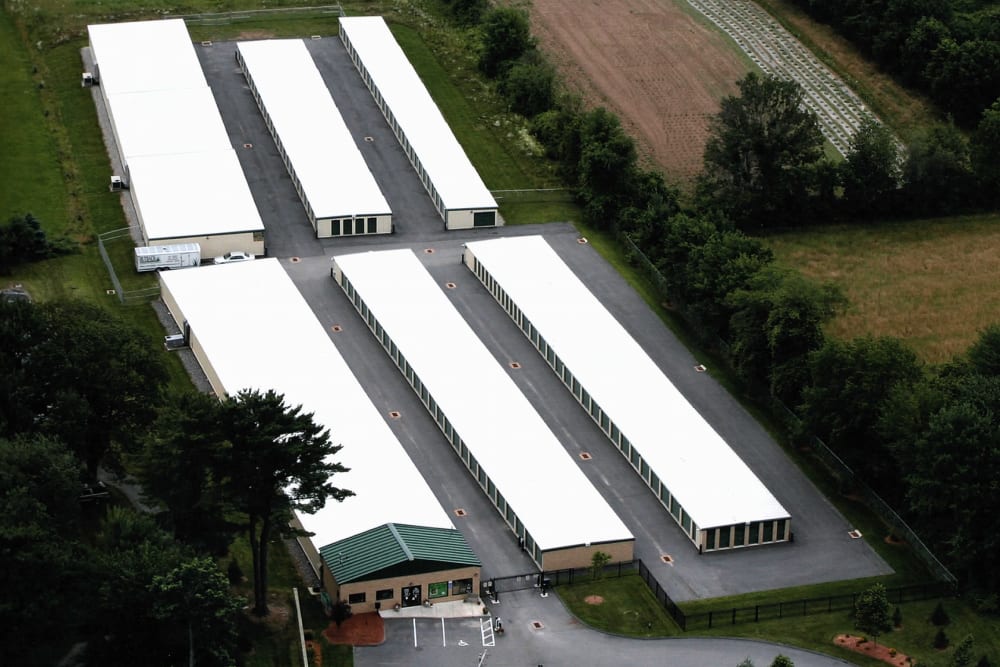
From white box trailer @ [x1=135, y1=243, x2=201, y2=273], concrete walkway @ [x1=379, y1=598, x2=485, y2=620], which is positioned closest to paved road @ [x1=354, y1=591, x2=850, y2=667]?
concrete walkway @ [x1=379, y1=598, x2=485, y2=620]

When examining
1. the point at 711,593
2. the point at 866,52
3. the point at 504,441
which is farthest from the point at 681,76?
the point at 711,593


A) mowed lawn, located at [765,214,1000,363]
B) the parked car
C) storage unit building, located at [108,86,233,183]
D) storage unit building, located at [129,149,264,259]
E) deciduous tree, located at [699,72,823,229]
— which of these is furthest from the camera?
storage unit building, located at [108,86,233,183]

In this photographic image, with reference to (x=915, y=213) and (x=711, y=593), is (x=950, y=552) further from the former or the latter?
(x=915, y=213)

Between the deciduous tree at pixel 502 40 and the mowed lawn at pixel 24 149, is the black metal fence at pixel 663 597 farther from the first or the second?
the deciduous tree at pixel 502 40

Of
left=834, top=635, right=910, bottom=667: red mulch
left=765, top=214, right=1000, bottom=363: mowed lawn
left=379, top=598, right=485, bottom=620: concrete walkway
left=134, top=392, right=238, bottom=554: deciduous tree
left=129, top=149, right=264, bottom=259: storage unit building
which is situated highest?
left=129, top=149, right=264, bottom=259: storage unit building

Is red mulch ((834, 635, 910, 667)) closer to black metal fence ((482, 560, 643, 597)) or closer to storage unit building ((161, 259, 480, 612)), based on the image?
black metal fence ((482, 560, 643, 597))
